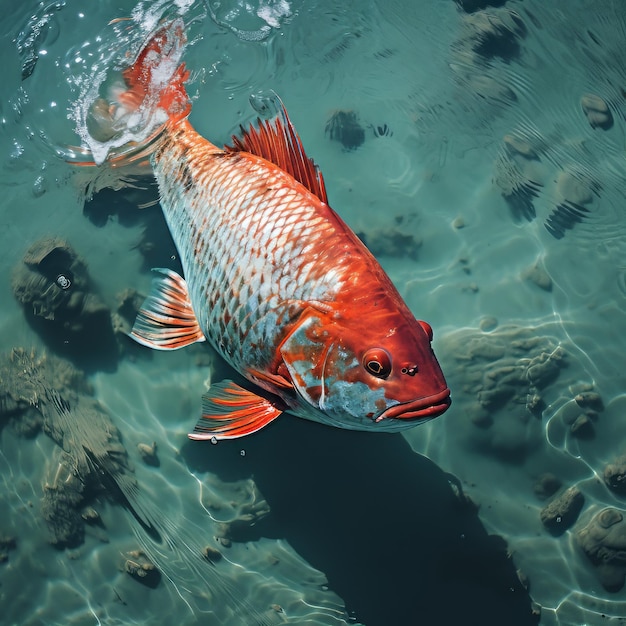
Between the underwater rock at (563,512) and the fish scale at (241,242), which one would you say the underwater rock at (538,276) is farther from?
the fish scale at (241,242)

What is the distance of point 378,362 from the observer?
2.43 m

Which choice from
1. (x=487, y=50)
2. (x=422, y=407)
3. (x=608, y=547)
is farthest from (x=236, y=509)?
(x=487, y=50)

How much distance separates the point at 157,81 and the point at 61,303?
2.12 metres

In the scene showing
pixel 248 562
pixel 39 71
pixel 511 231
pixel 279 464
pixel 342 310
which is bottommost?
pixel 248 562

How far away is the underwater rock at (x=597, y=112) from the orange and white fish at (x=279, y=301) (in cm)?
384

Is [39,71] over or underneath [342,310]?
over

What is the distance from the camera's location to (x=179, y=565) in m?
4.10

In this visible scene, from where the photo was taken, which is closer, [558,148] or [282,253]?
[282,253]

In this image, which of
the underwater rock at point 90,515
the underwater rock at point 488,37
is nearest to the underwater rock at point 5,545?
the underwater rock at point 90,515

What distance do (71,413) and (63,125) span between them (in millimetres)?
2639

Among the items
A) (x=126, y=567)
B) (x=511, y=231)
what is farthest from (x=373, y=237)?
(x=126, y=567)

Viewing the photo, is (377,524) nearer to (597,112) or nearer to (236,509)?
(236,509)

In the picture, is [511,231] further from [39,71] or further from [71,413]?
[39,71]

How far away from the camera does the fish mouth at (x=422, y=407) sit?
2.39m
